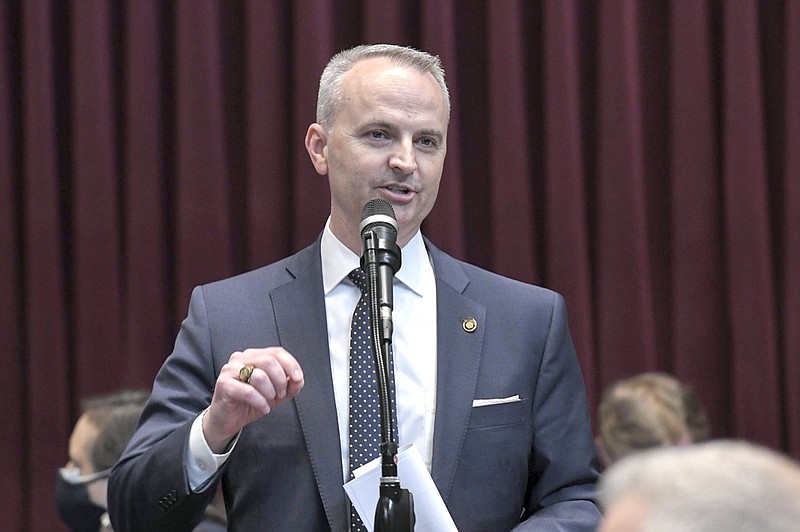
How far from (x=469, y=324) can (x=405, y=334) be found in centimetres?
11

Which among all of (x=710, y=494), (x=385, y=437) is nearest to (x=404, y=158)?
(x=385, y=437)

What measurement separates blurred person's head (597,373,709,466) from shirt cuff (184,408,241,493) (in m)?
1.60

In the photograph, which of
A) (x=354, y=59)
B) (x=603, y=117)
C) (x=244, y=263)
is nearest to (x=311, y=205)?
(x=244, y=263)

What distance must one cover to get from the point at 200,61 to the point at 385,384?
2190mm

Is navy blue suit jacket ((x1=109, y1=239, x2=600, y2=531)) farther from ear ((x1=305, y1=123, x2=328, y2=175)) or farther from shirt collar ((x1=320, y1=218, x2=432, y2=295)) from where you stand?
ear ((x1=305, y1=123, x2=328, y2=175))

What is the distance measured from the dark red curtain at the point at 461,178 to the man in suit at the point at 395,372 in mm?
1286

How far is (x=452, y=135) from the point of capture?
3.62 meters

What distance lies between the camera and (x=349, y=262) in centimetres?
227

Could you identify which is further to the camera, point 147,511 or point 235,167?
point 235,167

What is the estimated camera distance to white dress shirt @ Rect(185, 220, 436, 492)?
213 centimetres

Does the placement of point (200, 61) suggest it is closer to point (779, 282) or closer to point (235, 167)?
point (235, 167)

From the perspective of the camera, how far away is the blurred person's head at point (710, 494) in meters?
0.90

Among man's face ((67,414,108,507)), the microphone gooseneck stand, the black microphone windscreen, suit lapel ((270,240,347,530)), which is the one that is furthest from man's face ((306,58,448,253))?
man's face ((67,414,108,507))

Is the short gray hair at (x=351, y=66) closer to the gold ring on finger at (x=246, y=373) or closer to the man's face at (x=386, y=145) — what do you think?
the man's face at (x=386, y=145)
